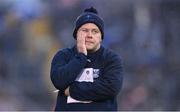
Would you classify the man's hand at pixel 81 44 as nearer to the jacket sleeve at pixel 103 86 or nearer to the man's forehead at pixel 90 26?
the man's forehead at pixel 90 26

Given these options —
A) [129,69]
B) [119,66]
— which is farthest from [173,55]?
[119,66]

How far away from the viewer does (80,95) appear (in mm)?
3496

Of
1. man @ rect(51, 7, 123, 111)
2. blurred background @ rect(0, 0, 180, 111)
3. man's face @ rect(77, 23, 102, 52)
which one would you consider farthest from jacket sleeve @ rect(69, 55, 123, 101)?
blurred background @ rect(0, 0, 180, 111)

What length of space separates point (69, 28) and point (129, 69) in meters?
1.03

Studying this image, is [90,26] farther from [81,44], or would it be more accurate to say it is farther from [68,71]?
[68,71]

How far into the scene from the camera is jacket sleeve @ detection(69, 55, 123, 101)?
3496mm

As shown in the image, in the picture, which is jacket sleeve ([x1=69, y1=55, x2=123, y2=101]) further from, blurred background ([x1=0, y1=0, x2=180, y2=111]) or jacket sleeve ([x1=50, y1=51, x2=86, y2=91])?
blurred background ([x1=0, y1=0, x2=180, y2=111])

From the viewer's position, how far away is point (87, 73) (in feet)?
11.6

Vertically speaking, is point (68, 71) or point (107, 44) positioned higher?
point (68, 71)

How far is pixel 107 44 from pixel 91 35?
429cm

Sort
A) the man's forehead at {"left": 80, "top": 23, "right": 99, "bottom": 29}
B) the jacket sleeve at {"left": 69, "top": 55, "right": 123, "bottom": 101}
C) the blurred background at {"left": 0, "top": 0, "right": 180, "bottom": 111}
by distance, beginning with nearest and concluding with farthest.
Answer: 1. the jacket sleeve at {"left": 69, "top": 55, "right": 123, "bottom": 101}
2. the man's forehead at {"left": 80, "top": 23, "right": 99, "bottom": 29}
3. the blurred background at {"left": 0, "top": 0, "right": 180, "bottom": 111}

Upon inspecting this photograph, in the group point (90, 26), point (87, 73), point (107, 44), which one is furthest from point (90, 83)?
point (107, 44)

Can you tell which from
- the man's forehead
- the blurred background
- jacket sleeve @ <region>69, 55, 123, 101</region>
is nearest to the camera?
jacket sleeve @ <region>69, 55, 123, 101</region>

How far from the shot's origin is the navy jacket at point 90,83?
3498 millimetres
